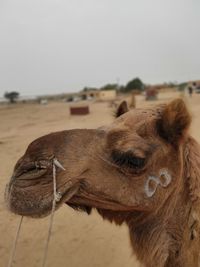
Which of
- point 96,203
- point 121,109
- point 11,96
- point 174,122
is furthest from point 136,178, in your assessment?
point 11,96

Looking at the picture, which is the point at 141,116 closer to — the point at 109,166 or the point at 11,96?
the point at 109,166

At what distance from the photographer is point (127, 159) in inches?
84.4

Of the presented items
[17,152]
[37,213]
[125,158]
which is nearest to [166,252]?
[125,158]

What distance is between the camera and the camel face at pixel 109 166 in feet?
6.34

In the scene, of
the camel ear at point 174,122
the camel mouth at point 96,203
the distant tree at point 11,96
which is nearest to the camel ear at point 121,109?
the camel ear at point 174,122

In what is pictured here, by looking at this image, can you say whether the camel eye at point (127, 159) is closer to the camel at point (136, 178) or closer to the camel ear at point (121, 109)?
the camel at point (136, 178)

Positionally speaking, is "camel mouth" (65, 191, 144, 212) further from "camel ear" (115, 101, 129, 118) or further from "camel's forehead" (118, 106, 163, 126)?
"camel ear" (115, 101, 129, 118)

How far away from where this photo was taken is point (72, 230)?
5965mm

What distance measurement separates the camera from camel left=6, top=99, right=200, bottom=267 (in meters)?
1.96

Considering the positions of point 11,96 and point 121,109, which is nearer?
point 121,109

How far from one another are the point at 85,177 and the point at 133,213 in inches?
18.9

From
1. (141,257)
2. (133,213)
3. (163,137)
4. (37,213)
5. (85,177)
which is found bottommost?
(141,257)

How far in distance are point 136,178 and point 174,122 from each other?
0.43 metres

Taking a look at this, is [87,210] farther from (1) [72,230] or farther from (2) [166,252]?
(1) [72,230]
